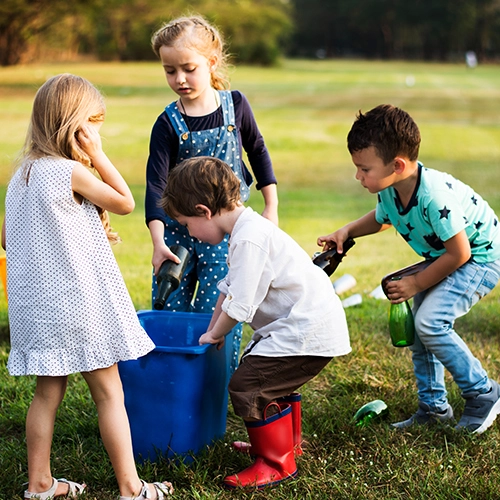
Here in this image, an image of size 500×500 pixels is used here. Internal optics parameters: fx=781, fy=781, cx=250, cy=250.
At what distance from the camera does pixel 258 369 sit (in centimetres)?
282

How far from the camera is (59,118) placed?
102 inches

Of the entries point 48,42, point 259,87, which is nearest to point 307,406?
point 259,87

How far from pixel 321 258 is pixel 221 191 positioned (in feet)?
2.72

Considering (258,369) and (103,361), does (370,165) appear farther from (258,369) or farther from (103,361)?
(103,361)

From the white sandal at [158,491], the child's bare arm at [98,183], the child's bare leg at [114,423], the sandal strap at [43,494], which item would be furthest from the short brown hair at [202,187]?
the sandal strap at [43,494]

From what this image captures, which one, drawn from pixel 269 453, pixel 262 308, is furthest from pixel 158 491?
pixel 262 308

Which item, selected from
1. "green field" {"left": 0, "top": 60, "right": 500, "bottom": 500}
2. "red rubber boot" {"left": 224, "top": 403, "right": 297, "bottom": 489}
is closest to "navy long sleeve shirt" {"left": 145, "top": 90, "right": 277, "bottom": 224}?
"green field" {"left": 0, "top": 60, "right": 500, "bottom": 500}

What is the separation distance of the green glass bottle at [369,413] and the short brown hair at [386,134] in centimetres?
108

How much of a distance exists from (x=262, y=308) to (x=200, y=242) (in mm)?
685

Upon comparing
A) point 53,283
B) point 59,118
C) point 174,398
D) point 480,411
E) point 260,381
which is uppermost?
point 59,118

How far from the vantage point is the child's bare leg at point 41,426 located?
2.67m

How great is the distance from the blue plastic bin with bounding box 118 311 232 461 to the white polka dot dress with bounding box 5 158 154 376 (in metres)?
0.32

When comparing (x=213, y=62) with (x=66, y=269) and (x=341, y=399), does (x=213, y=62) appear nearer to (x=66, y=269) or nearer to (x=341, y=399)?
(x=66, y=269)

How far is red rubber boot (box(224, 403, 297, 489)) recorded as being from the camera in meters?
2.84
